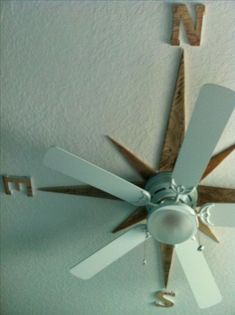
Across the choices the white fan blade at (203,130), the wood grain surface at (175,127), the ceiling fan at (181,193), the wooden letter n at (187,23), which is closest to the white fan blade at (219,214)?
the ceiling fan at (181,193)

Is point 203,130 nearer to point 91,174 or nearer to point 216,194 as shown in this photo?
point 91,174

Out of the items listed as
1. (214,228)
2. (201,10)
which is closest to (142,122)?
(201,10)

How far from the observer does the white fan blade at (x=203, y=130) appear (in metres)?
1.09

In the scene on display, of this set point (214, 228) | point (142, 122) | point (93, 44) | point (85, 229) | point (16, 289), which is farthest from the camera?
point (16, 289)

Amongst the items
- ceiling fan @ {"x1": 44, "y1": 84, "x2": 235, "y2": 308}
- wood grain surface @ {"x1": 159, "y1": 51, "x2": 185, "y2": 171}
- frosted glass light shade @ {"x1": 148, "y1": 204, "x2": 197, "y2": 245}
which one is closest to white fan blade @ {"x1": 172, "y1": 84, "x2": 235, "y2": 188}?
ceiling fan @ {"x1": 44, "y1": 84, "x2": 235, "y2": 308}

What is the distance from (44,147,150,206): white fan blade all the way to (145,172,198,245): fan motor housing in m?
0.06

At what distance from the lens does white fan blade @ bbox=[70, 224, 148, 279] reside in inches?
58.1

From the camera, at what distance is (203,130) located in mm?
1169

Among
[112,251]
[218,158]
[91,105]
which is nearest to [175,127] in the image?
[218,158]

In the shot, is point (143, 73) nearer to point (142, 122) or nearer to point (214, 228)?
point (142, 122)

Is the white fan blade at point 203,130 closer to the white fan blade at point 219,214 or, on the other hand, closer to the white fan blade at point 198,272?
the white fan blade at point 219,214

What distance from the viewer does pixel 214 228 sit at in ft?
5.82

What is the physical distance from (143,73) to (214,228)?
2.51 feet

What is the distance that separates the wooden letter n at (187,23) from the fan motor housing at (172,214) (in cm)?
48
